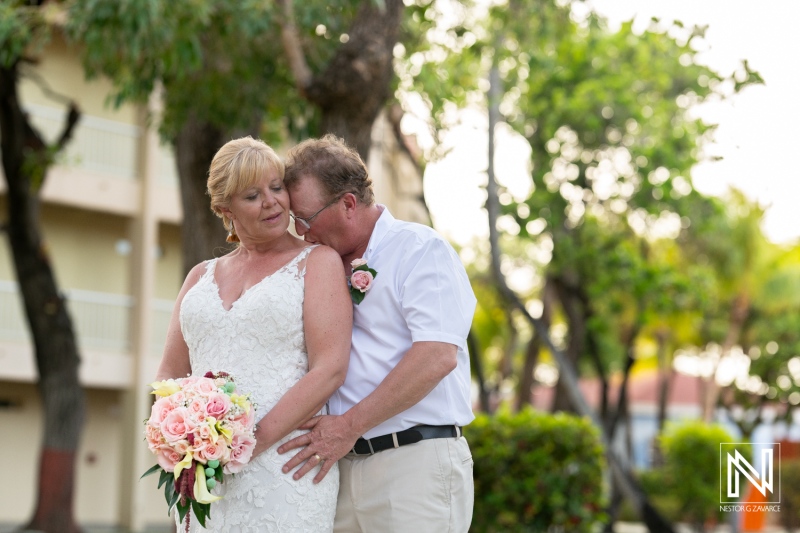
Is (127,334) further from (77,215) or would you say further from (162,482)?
(162,482)

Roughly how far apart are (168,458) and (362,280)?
91 centimetres

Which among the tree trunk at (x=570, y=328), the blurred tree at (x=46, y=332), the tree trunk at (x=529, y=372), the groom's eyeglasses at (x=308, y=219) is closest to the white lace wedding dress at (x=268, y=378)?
the groom's eyeglasses at (x=308, y=219)

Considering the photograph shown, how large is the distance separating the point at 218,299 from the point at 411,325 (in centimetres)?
75

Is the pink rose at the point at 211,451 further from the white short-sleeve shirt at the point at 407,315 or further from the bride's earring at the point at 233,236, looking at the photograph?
the bride's earring at the point at 233,236

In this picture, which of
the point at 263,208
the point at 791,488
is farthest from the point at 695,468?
the point at 263,208

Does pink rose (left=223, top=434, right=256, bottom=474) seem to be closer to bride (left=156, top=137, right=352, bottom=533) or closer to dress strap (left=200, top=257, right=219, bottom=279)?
bride (left=156, top=137, right=352, bottom=533)

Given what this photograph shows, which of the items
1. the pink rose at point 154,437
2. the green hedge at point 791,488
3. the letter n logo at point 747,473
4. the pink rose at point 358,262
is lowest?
the green hedge at point 791,488

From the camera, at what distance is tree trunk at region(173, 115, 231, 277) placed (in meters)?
9.17

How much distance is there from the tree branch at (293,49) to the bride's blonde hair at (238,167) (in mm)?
4506

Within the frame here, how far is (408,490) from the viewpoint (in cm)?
390

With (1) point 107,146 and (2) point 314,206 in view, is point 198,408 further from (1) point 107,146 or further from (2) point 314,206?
(1) point 107,146

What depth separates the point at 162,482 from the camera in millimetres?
3807

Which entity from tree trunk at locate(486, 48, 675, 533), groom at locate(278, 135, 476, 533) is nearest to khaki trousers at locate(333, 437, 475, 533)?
groom at locate(278, 135, 476, 533)

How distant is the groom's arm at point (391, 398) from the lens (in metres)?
3.82
